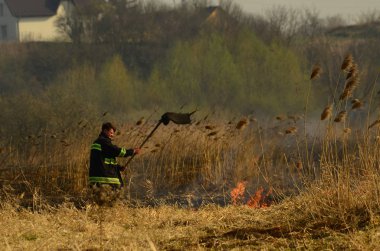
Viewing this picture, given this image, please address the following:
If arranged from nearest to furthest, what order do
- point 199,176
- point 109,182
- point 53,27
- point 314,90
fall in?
point 109,182, point 199,176, point 314,90, point 53,27

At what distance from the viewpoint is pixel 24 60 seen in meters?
49.5

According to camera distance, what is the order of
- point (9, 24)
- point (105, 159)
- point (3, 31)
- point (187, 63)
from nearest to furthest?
point (105, 159)
point (187, 63)
point (9, 24)
point (3, 31)

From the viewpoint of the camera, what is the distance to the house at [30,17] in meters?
71.8

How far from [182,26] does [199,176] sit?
35.3 metres

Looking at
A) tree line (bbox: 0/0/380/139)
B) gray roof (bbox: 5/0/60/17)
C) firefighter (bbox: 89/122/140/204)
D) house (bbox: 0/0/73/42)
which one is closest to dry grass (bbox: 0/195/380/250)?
firefighter (bbox: 89/122/140/204)

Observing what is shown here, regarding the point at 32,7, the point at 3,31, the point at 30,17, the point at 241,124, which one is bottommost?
the point at 3,31

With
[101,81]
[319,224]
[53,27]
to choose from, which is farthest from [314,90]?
[53,27]

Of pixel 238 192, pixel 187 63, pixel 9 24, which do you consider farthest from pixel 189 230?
pixel 9 24

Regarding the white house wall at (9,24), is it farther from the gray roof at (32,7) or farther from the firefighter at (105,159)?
the firefighter at (105,159)

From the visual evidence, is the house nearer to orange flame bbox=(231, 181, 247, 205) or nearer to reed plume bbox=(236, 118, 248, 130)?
orange flame bbox=(231, 181, 247, 205)

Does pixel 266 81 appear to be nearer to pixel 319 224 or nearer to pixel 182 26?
pixel 182 26

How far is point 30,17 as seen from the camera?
2867 inches

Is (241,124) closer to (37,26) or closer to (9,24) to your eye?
(37,26)

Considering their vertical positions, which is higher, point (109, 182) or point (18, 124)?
point (109, 182)
